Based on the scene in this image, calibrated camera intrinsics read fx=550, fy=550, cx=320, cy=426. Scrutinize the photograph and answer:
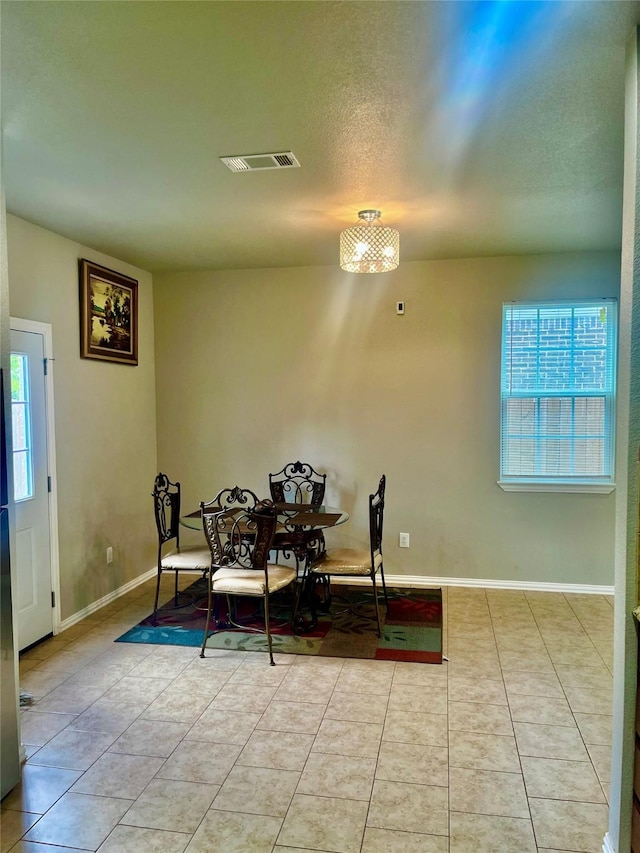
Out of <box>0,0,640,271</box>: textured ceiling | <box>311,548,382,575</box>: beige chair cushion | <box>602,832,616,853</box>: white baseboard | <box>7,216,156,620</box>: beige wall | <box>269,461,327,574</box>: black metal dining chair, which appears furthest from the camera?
<box>269,461,327,574</box>: black metal dining chair

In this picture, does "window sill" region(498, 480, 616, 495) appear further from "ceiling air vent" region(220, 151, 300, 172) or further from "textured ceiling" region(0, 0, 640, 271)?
"ceiling air vent" region(220, 151, 300, 172)

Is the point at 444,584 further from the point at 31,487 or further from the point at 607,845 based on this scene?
the point at 31,487

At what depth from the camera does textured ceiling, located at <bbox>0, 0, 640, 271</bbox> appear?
157cm

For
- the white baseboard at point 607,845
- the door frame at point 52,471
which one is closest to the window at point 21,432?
the door frame at point 52,471

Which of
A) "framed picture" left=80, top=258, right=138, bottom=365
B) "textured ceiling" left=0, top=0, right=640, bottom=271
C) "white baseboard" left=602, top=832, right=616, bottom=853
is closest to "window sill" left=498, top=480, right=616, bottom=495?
"textured ceiling" left=0, top=0, right=640, bottom=271

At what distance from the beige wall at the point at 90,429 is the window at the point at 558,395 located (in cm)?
304

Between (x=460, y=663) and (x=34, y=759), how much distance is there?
221 centimetres

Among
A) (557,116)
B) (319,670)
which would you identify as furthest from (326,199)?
(319,670)

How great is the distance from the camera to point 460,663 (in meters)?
3.20

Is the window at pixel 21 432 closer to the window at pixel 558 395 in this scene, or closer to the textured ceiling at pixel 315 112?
the textured ceiling at pixel 315 112

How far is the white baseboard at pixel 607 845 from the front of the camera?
1.77 metres

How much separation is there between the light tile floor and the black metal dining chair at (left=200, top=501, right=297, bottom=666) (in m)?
0.41

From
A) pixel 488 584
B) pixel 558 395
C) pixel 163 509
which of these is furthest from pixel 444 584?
pixel 163 509

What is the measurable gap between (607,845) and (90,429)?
3716 millimetres
